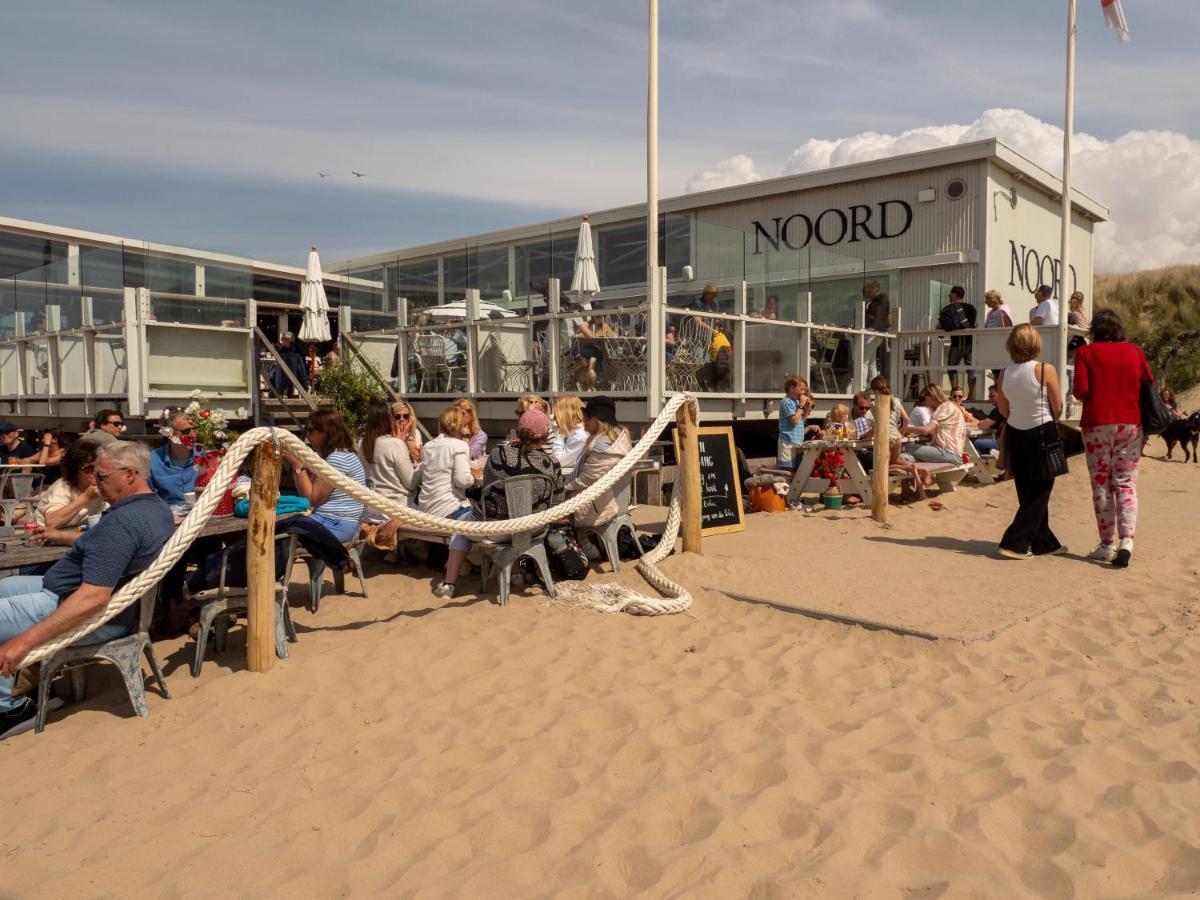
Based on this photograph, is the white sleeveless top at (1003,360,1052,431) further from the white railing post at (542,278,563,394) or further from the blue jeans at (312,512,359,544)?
the white railing post at (542,278,563,394)

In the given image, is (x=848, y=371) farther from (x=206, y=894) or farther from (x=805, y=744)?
(x=206, y=894)

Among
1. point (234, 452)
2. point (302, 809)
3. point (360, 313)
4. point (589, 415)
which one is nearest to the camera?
point (302, 809)

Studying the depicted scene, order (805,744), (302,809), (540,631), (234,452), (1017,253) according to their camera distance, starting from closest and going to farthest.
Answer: (302,809) < (805,744) < (234,452) < (540,631) < (1017,253)

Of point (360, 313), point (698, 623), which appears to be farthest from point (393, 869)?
point (360, 313)

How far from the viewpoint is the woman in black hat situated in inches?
249

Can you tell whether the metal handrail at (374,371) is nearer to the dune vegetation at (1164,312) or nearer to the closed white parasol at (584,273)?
the closed white parasol at (584,273)

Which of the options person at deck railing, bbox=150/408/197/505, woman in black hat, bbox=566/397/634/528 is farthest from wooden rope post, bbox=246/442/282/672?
person at deck railing, bbox=150/408/197/505

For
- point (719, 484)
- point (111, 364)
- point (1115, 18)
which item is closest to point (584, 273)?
point (719, 484)

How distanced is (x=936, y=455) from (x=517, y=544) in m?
5.82

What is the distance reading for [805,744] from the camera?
348cm

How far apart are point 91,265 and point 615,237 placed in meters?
Result: 7.81

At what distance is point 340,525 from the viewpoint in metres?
6.20

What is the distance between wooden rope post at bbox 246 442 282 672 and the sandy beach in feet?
0.59

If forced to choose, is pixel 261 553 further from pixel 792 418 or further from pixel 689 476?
pixel 792 418
